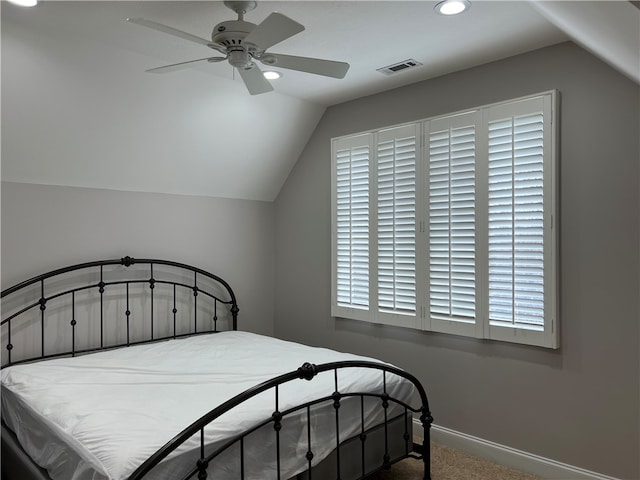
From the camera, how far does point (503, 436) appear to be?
2.99 m

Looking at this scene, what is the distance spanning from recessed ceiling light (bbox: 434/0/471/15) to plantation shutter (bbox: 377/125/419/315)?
1.09 metres

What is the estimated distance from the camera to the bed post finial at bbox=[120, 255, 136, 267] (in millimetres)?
3432

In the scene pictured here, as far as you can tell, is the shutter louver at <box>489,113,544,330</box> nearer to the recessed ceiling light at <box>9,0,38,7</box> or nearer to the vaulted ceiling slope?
the vaulted ceiling slope

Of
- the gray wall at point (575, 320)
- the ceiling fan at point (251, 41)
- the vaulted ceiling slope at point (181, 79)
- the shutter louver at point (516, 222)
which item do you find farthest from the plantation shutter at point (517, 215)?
the ceiling fan at point (251, 41)

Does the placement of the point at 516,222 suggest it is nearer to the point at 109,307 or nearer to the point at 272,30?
the point at 272,30

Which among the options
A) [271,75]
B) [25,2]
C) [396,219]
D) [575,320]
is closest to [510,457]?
[575,320]

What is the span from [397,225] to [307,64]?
162 centimetres

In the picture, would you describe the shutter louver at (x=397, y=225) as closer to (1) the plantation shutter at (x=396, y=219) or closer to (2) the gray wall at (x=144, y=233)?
(1) the plantation shutter at (x=396, y=219)

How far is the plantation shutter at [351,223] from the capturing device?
372 centimetres

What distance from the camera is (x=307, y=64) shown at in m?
2.19

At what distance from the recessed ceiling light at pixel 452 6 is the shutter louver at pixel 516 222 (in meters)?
0.86

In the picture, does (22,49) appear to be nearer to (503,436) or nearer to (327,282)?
(327,282)

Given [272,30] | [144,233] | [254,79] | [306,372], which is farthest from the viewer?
[144,233]

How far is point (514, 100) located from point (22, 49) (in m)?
2.86
